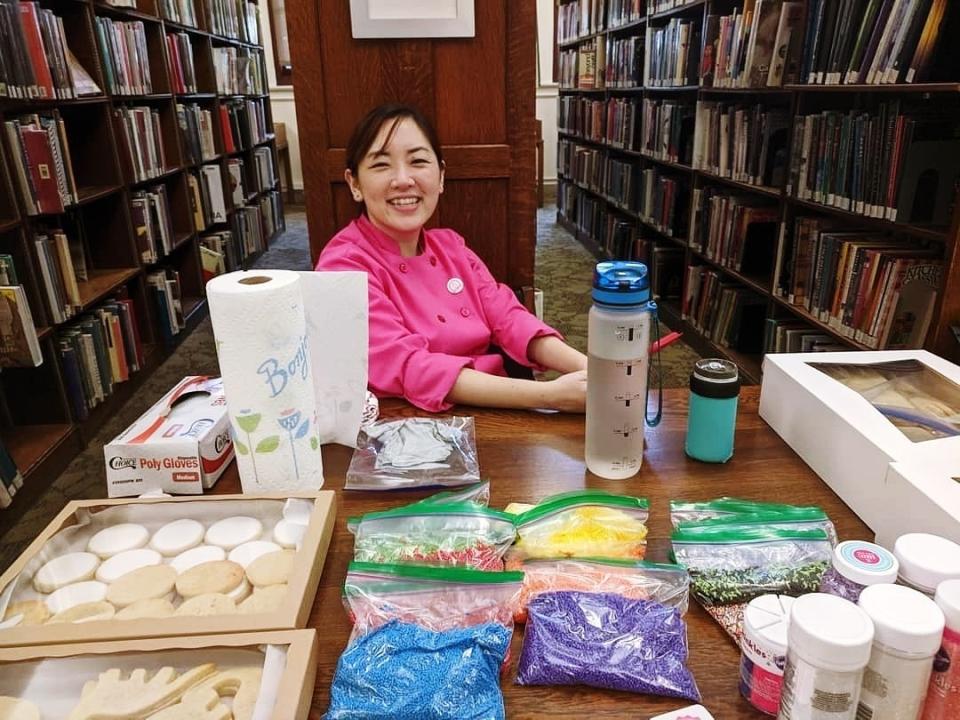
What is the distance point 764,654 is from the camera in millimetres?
534

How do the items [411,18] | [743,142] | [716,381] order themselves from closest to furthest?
[716,381] < [411,18] < [743,142]

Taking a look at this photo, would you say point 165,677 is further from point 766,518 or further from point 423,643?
point 766,518

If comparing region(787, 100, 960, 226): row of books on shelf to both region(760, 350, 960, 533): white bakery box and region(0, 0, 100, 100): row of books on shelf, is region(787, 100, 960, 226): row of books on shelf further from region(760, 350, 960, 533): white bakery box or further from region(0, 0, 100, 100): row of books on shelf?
region(0, 0, 100, 100): row of books on shelf

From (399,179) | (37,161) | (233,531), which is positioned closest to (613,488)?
(233,531)

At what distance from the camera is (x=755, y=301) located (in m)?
3.12

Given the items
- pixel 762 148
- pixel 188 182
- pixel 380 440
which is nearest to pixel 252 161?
pixel 188 182

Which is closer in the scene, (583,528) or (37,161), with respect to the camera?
(583,528)

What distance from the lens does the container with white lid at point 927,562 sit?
502mm

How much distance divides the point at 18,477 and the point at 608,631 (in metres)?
2.18

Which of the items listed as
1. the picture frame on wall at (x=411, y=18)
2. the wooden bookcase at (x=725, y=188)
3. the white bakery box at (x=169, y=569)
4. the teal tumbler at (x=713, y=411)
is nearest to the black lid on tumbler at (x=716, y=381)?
the teal tumbler at (x=713, y=411)

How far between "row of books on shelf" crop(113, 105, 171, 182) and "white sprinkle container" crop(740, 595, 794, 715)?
3.24m

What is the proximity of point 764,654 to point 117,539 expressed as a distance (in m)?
0.64

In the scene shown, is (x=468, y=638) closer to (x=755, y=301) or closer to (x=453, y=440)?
(x=453, y=440)

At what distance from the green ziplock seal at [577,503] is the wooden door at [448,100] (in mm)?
1140
